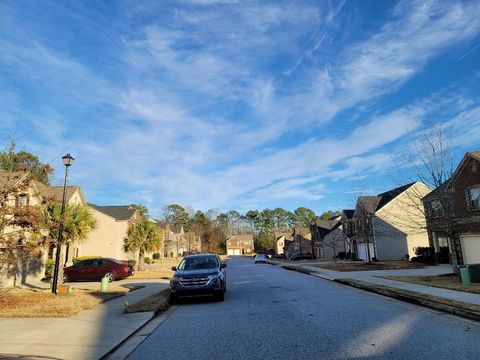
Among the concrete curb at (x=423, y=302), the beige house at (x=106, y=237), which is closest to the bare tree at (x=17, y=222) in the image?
the concrete curb at (x=423, y=302)

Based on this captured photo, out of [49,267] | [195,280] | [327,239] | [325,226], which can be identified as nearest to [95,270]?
[49,267]

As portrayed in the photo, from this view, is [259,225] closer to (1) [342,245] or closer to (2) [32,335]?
(1) [342,245]

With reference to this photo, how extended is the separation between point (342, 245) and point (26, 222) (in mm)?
60334

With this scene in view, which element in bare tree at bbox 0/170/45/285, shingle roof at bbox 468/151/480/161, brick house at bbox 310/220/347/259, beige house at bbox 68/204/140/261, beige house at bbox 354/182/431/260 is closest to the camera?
bare tree at bbox 0/170/45/285

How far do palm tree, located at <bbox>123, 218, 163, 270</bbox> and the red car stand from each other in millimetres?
10973

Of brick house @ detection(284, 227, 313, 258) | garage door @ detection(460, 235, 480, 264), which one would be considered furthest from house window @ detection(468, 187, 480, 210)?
brick house @ detection(284, 227, 313, 258)

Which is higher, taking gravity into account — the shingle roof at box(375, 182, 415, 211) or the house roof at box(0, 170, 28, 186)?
the shingle roof at box(375, 182, 415, 211)

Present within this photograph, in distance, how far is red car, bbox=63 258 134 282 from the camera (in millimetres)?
25484

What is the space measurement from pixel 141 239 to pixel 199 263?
23.2 m

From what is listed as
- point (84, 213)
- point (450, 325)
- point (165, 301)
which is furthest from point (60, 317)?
point (84, 213)

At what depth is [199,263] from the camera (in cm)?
1547

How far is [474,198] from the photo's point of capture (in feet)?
91.5

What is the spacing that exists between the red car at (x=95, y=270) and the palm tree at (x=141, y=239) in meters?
11.0

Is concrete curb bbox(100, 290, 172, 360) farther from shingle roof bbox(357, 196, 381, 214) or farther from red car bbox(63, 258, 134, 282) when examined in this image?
shingle roof bbox(357, 196, 381, 214)
